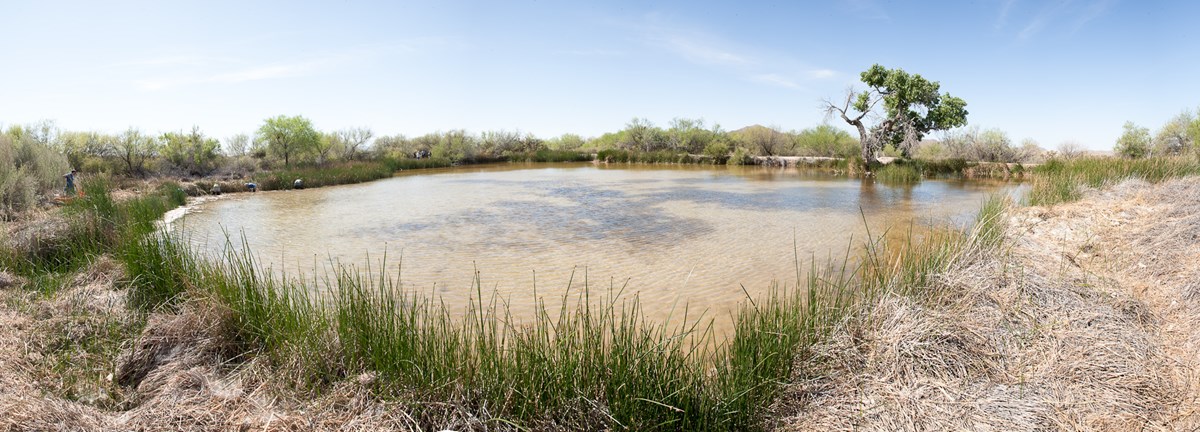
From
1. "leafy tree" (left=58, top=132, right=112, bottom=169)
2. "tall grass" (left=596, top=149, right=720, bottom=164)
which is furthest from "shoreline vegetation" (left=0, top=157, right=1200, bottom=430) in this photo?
"tall grass" (left=596, top=149, right=720, bottom=164)

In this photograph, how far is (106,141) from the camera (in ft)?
69.7

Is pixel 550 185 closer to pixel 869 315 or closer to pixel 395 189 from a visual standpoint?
pixel 395 189

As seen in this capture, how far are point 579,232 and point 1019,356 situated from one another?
23.7ft

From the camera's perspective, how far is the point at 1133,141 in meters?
23.7

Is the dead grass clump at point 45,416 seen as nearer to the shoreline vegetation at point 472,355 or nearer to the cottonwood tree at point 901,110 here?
the shoreline vegetation at point 472,355

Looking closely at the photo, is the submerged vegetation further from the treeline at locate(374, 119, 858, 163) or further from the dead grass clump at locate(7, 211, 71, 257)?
the treeline at locate(374, 119, 858, 163)

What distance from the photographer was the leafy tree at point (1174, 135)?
21234mm

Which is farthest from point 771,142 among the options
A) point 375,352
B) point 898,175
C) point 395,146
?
point 375,352

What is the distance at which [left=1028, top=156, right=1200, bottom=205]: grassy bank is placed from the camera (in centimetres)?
967

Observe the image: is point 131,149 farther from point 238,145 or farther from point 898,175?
point 898,175

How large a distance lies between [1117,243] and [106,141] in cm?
3036

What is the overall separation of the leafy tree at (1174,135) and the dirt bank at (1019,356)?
81.0 ft

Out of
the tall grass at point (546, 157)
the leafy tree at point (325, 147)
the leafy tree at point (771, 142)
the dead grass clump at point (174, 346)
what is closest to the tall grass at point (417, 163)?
the leafy tree at point (325, 147)

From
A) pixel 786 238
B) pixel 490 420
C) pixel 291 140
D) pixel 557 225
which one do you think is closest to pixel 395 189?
pixel 557 225
